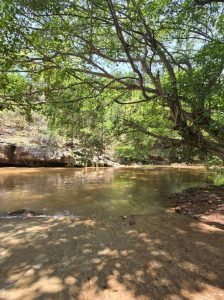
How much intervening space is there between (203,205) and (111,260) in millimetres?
5191

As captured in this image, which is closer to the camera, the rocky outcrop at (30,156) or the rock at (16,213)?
the rock at (16,213)

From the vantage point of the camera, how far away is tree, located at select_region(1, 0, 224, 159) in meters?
6.79

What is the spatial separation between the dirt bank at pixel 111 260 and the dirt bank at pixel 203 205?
26.6 inches

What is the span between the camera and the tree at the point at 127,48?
6785mm

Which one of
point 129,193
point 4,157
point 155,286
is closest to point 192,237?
point 155,286

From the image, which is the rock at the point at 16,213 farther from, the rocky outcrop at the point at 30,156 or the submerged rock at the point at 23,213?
the rocky outcrop at the point at 30,156

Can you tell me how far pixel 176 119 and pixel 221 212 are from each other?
3.35 m

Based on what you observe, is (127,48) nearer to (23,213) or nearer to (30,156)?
(23,213)

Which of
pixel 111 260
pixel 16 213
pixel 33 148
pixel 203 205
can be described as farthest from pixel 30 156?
pixel 111 260

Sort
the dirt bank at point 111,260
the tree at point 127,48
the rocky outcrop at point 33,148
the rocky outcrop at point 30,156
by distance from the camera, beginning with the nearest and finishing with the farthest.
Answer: the dirt bank at point 111,260 → the tree at point 127,48 → the rocky outcrop at point 30,156 → the rocky outcrop at point 33,148

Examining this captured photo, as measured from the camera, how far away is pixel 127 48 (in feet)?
21.3

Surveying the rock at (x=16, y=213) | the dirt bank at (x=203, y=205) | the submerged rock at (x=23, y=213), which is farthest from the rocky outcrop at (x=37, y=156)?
the rock at (x=16, y=213)

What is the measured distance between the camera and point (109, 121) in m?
11.0

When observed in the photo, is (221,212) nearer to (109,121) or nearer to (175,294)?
(175,294)
